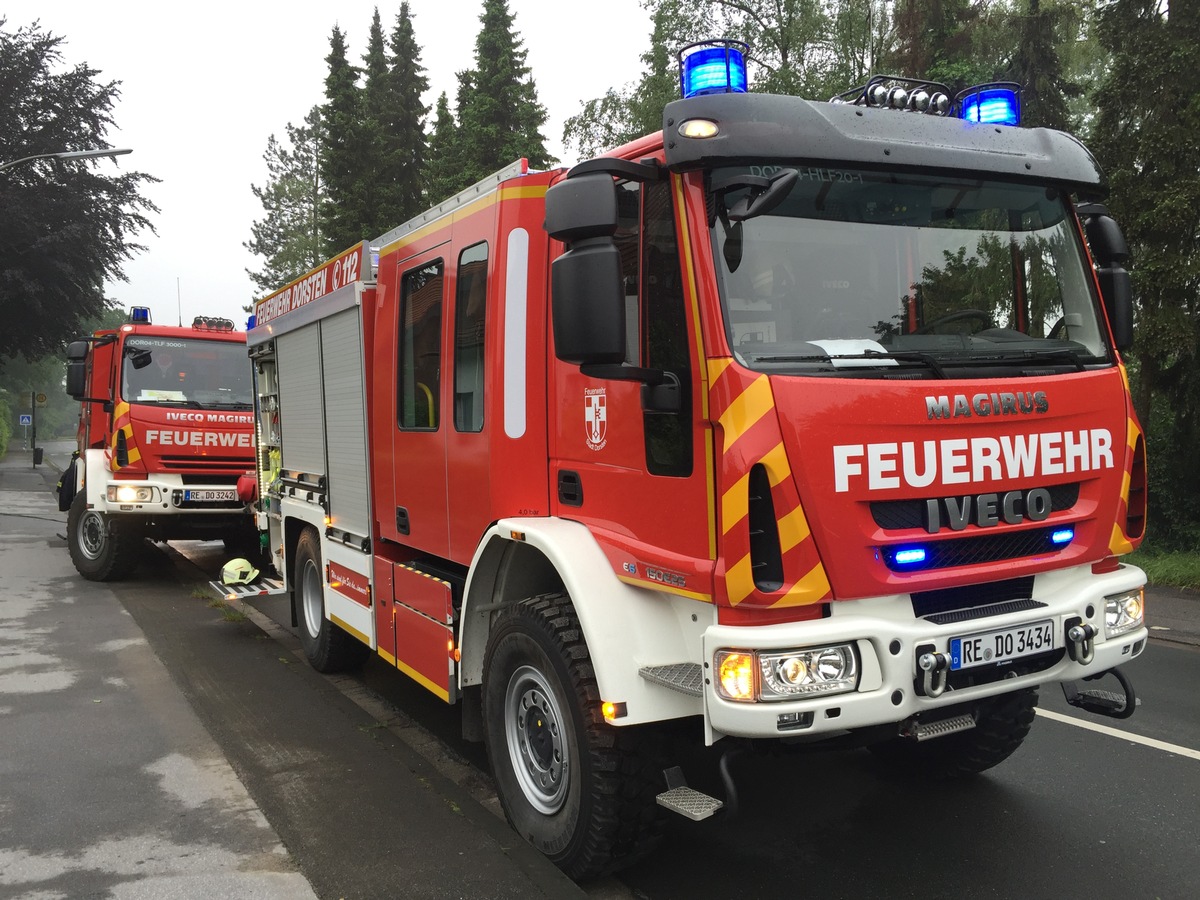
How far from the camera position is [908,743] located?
460 cm

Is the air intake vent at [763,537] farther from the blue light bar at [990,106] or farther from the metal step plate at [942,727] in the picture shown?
the blue light bar at [990,106]

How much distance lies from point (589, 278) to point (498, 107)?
2983 cm

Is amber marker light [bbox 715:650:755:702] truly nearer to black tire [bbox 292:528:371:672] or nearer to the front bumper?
the front bumper

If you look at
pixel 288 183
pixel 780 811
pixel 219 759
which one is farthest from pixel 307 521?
pixel 288 183

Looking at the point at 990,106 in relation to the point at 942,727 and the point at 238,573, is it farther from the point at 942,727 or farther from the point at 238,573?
the point at 238,573

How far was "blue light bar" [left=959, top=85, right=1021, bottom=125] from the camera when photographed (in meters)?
3.75

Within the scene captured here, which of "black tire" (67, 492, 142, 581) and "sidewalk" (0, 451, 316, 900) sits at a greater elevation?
"black tire" (67, 492, 142, 581)

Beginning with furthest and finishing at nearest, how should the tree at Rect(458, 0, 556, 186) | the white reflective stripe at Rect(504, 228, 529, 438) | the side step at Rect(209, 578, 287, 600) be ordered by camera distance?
the tree at Rect(458, 0, 556, 186), the side step at Rect(209, 578, 287, 600), the white reflective stripe at Rect(504, 228, 529, 438)

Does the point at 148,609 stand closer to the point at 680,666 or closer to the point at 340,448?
the point at 340,448

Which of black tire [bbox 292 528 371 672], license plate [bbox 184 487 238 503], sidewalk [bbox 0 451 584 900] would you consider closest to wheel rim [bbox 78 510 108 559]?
license plate [bbox 184 487 238 503]

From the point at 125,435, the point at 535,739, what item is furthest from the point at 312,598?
the point at 125,435

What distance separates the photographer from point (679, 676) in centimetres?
319

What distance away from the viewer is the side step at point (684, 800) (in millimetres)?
3014

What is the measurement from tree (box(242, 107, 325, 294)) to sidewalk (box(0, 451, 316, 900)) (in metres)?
44.6
